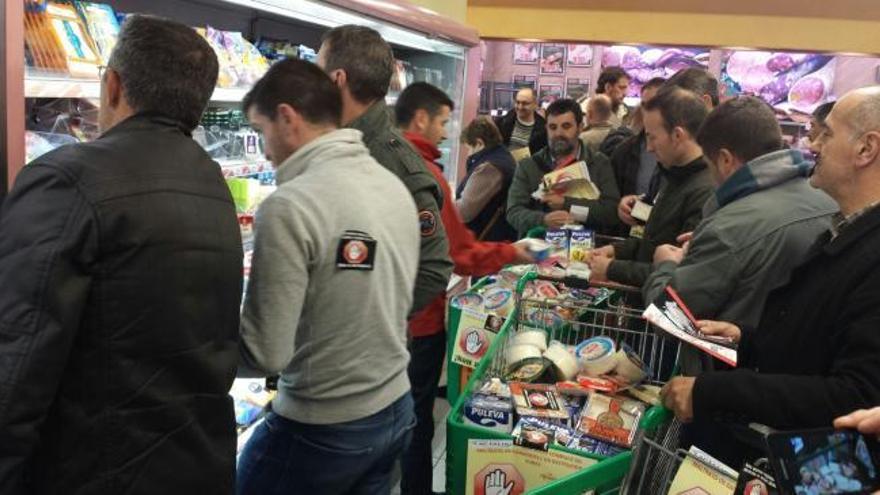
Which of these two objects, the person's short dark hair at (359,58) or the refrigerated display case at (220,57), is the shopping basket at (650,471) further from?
the refrigerated display case at (220,57)

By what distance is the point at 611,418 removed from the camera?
207cm

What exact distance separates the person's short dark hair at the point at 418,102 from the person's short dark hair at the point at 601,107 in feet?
9.89

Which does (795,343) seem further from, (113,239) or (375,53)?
(113,239)

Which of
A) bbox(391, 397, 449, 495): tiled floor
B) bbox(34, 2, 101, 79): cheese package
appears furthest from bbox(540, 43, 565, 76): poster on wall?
bbox(34, 2, 101, 79): cheese package

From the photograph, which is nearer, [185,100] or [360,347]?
[185,100]

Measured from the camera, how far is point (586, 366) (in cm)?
247

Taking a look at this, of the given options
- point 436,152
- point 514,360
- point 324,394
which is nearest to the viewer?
point 324,394

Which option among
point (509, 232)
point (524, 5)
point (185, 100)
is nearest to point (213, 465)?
point (185, 100)

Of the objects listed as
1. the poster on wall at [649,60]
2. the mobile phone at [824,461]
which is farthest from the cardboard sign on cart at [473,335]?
the poster on wall at [649,60]

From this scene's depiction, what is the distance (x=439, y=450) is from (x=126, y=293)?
2909 millimetres

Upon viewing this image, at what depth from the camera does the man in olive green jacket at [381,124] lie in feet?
7.18

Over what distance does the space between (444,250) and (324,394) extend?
28.4 inches

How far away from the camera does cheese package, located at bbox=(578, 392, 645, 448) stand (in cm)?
201

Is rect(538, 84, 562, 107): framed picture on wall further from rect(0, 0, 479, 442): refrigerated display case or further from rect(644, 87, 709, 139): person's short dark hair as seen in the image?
rect(644, 87, 709, 139): person's short dark hair
